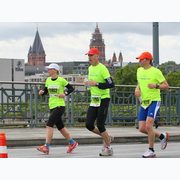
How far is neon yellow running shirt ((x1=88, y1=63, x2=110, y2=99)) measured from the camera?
1238cm

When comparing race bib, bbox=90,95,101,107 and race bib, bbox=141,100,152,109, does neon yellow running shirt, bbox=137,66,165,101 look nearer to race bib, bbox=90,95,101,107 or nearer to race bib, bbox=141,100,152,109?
race bib, bbox=141,100,152,109

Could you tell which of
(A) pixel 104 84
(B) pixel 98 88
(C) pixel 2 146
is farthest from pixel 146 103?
(C) pixel 2 146

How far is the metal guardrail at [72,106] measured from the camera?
1978 cm

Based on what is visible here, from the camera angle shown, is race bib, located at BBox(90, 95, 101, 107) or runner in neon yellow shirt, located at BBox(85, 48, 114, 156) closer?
runner in neon yellow shirt, located at BBox(85, 48, 114, 156)

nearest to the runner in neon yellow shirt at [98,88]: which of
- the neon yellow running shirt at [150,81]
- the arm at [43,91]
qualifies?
the neon yellow running shirt at [150,81]

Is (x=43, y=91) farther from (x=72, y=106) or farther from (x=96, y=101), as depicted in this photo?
(x=72, y=106)

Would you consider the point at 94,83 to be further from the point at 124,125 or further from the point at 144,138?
the point at 124,125

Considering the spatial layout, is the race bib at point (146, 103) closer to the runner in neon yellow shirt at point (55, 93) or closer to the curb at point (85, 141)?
the runner in neon yellow shirt at point (55, 93)

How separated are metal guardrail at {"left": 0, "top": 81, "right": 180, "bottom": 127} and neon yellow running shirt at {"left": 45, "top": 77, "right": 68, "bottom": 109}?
616 cm

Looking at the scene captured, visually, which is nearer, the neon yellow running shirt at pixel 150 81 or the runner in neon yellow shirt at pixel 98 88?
the neon yellow running shirt at pixel 150 81

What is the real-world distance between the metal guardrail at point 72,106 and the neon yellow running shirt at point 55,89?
6.16m

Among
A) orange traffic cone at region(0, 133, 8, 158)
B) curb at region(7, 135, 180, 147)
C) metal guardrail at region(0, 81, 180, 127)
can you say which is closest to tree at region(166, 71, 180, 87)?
metal guardrail at region(0, 81, 180, 127)

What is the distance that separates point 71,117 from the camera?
21.1 m
